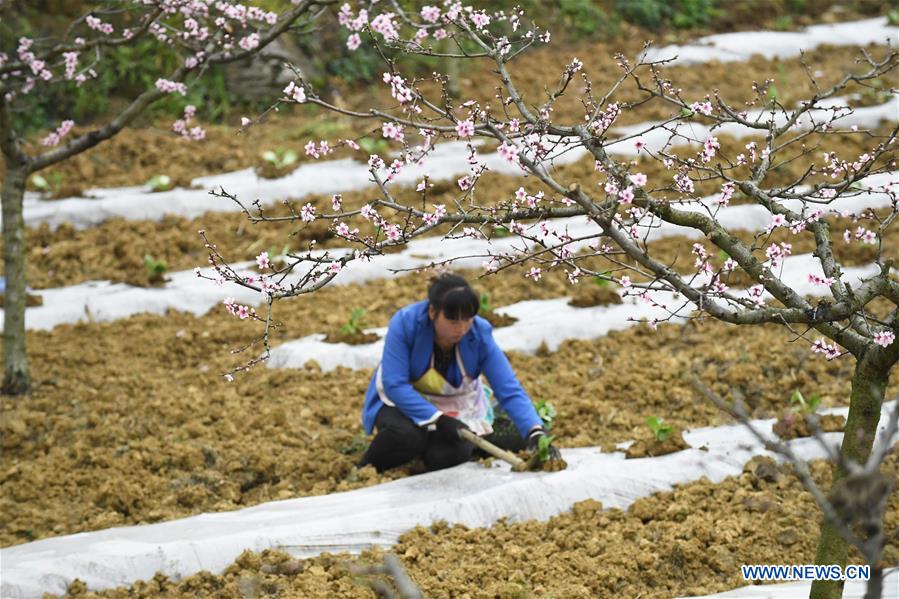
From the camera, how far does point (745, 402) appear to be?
248 inches

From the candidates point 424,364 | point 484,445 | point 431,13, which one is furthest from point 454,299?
point 431,13

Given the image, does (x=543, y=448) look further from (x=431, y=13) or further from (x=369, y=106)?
(x=369, y=106)

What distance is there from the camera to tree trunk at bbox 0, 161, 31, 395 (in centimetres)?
628

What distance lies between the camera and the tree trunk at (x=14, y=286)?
6277mm

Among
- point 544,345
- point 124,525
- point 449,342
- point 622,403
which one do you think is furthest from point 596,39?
point 124,525

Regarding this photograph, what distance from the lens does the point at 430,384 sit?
555cm

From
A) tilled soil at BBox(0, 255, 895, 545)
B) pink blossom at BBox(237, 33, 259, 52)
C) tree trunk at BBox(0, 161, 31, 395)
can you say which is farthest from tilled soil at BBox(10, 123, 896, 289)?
pink blossom at BBox(237, 33, 259, 52)

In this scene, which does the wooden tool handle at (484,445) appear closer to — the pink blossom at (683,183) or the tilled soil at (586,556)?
the tilled soil at (586,556)

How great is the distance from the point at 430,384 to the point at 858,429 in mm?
2571

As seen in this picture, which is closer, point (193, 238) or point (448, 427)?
point (448, 427)

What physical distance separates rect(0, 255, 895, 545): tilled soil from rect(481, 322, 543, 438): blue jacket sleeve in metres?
0.54

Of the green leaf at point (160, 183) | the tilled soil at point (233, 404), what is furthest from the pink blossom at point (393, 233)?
the green leaf at point (160, 183)

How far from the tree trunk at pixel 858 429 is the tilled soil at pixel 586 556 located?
2.04 ft

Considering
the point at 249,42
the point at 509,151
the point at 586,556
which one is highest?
the point at 509,151
